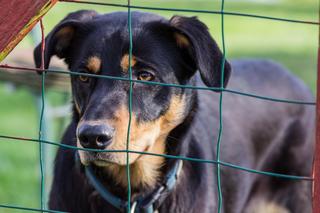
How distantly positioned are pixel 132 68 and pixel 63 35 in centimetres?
53

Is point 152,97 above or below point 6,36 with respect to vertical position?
below

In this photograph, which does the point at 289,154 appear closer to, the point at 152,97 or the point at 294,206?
the point at 294,206

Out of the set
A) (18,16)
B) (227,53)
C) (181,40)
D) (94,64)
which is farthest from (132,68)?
(227,53)

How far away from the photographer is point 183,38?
407 centimetres

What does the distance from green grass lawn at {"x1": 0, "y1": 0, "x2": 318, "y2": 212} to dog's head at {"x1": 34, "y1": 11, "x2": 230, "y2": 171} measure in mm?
2264

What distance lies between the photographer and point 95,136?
11.5 feet

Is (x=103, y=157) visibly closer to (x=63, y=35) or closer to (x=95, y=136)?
(x=95, y=136)

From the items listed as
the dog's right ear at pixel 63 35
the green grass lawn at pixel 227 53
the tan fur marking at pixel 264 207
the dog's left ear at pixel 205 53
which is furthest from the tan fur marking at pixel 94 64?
the green grass lawn at pixel 227 53

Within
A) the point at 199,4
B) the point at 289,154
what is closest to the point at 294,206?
the point at 289,154

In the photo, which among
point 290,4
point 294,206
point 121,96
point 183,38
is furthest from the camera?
point 290,4

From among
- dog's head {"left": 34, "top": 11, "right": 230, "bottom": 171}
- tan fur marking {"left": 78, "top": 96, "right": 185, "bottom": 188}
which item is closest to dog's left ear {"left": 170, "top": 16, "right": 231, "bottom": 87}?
dog's head {"left": 34, "top": 11, "right": 230, "bottom": 171}

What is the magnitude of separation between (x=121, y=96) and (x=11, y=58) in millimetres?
2450

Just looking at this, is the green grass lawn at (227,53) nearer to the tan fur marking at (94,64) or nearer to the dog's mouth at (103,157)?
the tan fur marking at (94,64)

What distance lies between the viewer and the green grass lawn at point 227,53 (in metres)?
7.04
